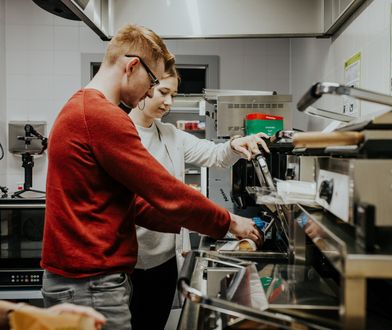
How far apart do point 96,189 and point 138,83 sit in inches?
14.7

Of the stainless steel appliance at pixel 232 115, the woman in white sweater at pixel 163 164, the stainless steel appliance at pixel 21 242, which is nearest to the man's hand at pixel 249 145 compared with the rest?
the woman in white sweater at pixel 163 164

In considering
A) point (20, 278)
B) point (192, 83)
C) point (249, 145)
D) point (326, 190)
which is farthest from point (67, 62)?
point (326, 190)

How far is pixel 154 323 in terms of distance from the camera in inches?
67.6

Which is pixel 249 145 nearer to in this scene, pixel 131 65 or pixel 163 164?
pixel 163 164

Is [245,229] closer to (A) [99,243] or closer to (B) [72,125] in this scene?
(A) [99,243]

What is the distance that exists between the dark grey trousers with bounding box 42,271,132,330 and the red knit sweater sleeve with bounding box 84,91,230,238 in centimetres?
26

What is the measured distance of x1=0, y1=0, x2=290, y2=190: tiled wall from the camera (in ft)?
11.0

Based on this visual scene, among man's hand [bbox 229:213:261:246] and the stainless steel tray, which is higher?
man's hand [bbox 229:213:261:246]

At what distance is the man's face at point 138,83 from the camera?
1.21 metres

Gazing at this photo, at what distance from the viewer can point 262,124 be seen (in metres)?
2.22

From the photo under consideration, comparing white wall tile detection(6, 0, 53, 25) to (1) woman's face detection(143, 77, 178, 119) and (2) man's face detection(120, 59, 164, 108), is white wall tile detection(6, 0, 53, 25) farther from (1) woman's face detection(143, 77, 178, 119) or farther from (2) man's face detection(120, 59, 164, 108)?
(2) man's face detection(120, 59, 164, 108)

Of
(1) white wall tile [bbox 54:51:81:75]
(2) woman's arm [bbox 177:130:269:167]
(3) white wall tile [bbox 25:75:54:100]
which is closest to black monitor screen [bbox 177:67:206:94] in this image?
(1) white wall tile [bbox 54:51:81:75]

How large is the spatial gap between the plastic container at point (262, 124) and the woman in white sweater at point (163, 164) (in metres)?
0.37

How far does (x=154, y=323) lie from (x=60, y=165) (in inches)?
38.4
